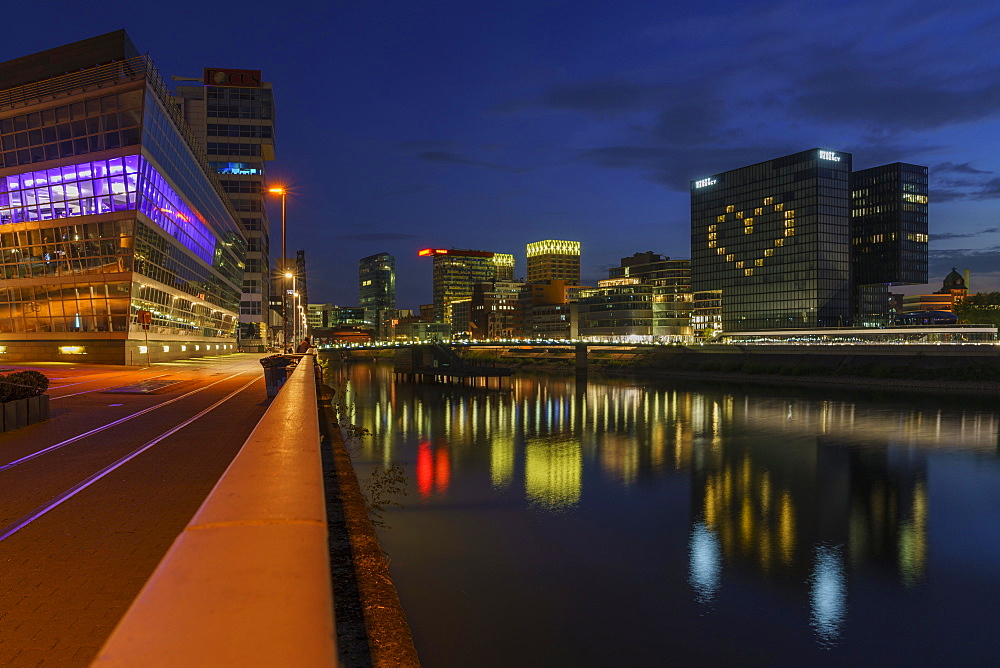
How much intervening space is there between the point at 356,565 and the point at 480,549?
374 inches

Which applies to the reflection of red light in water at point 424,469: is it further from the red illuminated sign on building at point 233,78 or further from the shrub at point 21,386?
the red illuminated sign on building at point 233,78

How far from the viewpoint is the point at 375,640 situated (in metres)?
7.28

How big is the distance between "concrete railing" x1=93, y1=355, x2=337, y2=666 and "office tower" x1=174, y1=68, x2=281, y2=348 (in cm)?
12637

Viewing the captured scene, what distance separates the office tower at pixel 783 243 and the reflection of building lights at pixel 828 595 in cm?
Answer: 15336


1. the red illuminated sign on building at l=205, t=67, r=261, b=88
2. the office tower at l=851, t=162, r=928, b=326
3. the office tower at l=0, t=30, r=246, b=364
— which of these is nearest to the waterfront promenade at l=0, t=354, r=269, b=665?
the office tower at l=0, t=30, r=246, b=364

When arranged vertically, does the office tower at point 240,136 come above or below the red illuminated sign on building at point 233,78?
below

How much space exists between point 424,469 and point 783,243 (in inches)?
6155

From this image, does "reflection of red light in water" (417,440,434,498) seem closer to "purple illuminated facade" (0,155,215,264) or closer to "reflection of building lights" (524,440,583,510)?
"reflection of building lights" (524,440,583,510)

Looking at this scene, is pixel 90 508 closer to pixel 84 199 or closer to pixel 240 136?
pixel 84 199

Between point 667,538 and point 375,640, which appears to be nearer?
point 375,640

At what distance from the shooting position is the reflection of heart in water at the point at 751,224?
165m

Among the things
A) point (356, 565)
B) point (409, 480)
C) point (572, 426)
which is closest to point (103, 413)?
point (409, 480)

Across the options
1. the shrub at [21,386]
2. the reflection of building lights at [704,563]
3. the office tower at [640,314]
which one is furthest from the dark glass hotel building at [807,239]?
the shrub at [21,386]

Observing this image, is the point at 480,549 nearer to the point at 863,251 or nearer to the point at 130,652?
the point at 130,652
